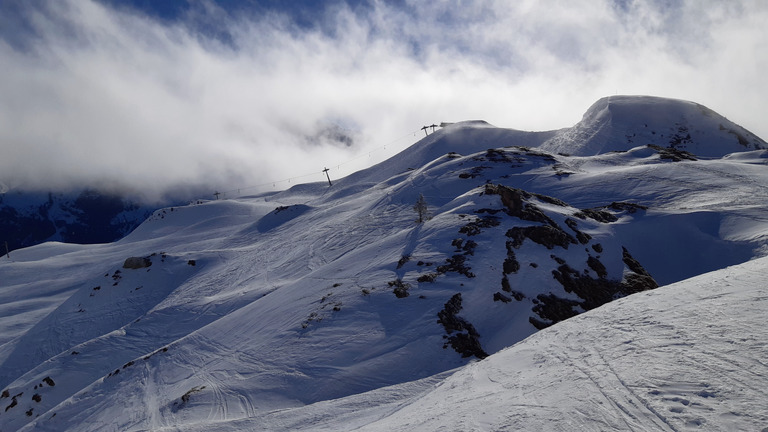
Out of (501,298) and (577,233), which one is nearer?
(501,298)

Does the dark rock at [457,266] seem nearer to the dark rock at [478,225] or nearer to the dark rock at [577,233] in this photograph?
the dark rock at [478,225]

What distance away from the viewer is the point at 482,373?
1273 cm

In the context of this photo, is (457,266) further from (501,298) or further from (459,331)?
(459,331)

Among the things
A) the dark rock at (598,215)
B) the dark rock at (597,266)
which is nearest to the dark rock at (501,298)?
the dark rock at (597,266)

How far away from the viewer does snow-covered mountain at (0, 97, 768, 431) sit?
1209cm

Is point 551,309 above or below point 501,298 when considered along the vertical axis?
below

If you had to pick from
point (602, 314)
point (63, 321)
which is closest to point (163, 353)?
point (63, 321)

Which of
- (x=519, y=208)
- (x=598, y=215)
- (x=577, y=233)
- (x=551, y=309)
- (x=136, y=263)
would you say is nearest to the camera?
(x=551, y=309)

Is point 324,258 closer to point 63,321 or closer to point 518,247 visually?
point 518,247

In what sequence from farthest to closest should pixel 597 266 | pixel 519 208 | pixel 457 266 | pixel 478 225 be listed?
pixel 519 208
pixel 478 225
pixel 597 266
pixel 457 266

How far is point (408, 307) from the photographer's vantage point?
2117 cm

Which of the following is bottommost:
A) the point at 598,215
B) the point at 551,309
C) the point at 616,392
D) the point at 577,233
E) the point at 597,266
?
the point at 551,309

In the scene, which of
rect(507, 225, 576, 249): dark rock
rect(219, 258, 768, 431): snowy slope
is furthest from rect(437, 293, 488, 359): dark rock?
rect(507, 225, 576, 249): dark rock

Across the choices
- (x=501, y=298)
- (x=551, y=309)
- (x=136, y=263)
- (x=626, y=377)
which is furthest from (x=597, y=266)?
(x=136, y=263)
